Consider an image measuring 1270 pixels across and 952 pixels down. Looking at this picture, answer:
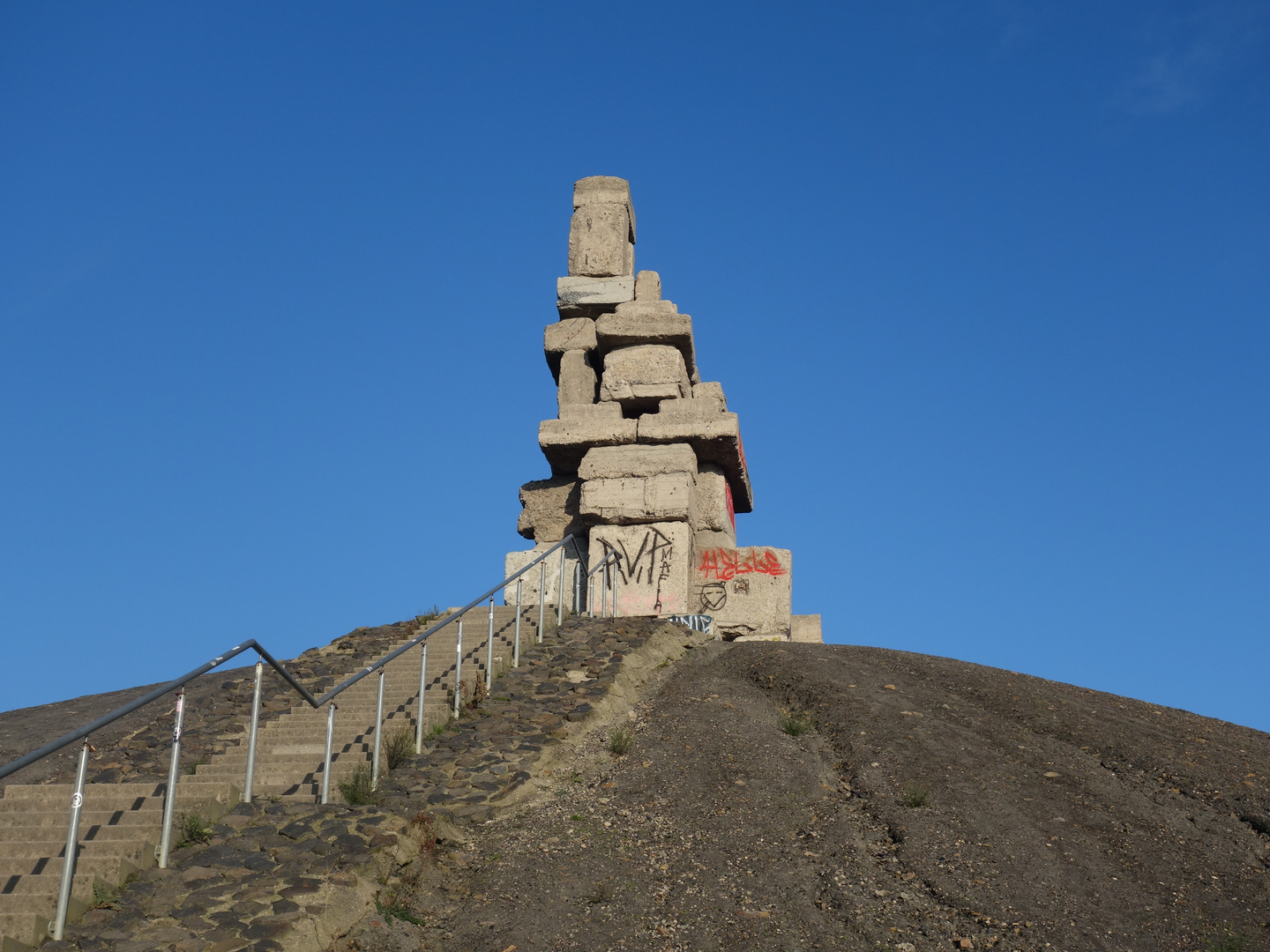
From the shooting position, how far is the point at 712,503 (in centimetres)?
1580

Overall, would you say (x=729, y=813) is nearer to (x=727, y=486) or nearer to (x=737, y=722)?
(x=737, y=722)

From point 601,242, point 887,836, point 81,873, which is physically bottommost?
point 81,873

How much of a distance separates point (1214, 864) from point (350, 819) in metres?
5.54

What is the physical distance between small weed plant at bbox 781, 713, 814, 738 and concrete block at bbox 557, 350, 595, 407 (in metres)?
7.42

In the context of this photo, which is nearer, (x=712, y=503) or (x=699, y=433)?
(x=699, y=433)

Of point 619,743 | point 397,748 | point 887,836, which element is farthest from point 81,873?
point 887,836

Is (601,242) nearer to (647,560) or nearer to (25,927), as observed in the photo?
(647,560)

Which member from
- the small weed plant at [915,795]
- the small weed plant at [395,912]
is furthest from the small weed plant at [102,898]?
the small weed plant at [915,795]

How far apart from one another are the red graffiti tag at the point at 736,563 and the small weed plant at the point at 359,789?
7.86 metres

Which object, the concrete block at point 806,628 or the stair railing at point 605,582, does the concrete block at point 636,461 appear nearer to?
the stair railing at point 605,582

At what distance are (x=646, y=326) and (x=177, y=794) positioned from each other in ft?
33.6

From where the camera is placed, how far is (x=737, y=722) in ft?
31.7

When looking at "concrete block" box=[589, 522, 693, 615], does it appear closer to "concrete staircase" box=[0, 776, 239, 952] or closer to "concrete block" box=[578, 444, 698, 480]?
"concrete block" box=[578, 444, 698, 480]

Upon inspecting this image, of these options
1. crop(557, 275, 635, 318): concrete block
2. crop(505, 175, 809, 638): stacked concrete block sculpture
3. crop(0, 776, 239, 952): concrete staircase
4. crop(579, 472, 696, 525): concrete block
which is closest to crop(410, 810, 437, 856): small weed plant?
crop(0, 776, 239, 952): concrete staircase
